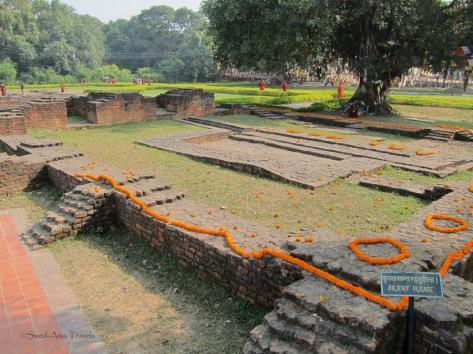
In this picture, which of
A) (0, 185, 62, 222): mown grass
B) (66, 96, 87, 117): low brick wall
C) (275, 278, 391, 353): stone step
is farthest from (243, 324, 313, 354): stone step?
(66, 96, 87, 117): low brick wall

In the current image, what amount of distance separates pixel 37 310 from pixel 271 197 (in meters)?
4.04

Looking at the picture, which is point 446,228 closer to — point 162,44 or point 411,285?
point 411,285

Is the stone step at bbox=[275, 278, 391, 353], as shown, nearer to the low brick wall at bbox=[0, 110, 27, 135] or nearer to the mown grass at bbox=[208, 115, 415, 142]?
the mown grass at bbox=[208, 115, 415, 142]

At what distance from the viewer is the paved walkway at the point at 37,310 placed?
383 centimetres

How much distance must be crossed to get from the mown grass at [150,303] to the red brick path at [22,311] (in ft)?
1.25

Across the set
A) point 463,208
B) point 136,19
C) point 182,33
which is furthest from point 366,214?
point 136,19

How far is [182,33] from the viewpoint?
7925 centimetres

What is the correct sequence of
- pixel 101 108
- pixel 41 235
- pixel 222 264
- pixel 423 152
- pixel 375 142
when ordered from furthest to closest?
pixel 101 108, pixel 375 142, pixel 423 152, pixel 41 235, pixel 222 264

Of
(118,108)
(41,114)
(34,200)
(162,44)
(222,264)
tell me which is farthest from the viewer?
(162,44)

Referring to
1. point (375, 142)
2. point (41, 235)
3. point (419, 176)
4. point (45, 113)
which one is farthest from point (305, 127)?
point (41, 235)

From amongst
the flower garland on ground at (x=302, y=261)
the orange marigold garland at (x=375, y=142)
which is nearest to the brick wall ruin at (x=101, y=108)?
the orange marigold garland at (x=375, y=142)

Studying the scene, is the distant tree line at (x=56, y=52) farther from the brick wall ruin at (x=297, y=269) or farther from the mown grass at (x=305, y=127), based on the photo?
the brick wall ruin at (x=297, y=269)

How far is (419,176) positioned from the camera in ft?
28.2

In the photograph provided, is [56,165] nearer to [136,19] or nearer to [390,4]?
[390,4]
